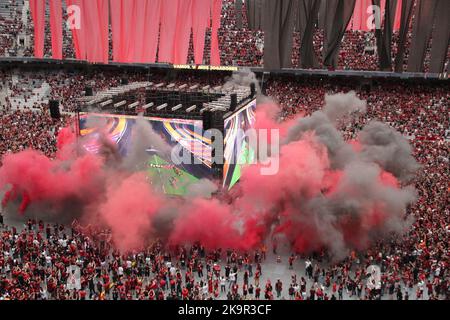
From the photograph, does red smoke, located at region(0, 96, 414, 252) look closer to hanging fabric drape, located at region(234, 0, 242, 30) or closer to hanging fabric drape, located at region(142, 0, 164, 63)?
hanging fabric drape, located at region(142, 0, 164, 63)

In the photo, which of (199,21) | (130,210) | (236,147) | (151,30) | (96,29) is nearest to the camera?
(130,210)

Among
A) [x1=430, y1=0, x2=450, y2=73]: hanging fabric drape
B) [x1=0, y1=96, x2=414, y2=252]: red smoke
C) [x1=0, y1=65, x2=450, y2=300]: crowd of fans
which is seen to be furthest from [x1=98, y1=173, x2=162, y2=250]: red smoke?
[x1=430, y1=0, x2=450, y2=73]: hanging fabric drape

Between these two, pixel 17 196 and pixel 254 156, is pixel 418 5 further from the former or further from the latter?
pixel 17 196

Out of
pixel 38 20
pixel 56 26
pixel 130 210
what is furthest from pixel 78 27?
pixel 130 210

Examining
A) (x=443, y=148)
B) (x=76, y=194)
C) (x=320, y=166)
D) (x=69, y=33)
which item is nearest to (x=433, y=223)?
(x=320, y=166)

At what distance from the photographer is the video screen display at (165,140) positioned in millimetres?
20156

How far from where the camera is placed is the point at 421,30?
30266mm

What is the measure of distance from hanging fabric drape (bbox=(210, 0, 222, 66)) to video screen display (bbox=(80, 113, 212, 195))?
15407mm

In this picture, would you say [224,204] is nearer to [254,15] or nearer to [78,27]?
[78,27]

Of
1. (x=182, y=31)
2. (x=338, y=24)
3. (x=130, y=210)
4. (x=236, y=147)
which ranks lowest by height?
(x=130, y=210)

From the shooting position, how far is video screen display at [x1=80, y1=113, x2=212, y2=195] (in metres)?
20.2

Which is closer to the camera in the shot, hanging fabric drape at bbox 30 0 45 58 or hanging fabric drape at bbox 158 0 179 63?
hanging fabric drape at bbox 158 0 179 63

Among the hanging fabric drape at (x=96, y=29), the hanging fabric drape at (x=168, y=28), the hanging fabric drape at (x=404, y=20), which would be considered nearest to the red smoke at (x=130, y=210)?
the hanging fabric drape at (x=168, y=28)

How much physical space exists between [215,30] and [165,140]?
16156 millimetres
